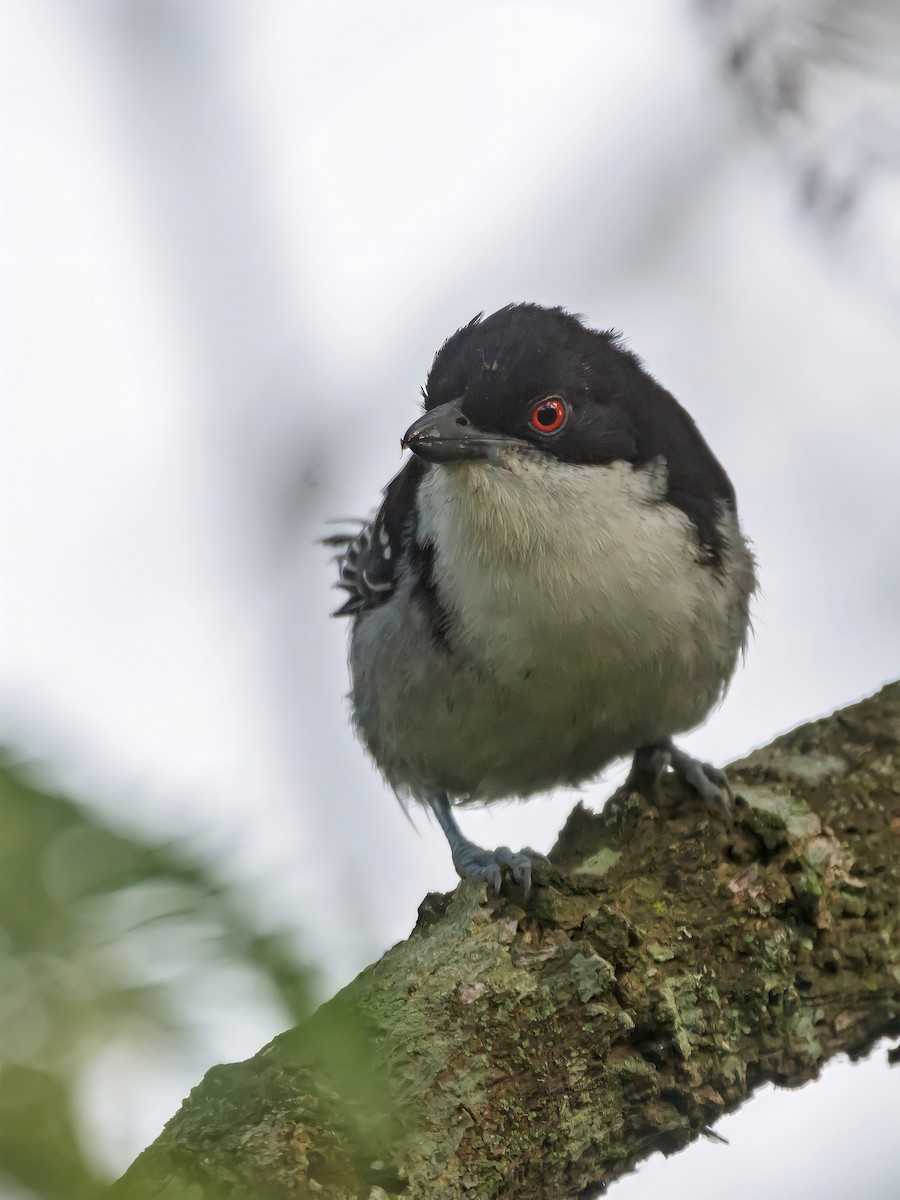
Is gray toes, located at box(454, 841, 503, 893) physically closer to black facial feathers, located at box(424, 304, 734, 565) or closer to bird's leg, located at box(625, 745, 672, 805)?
bird's leg, located at box(625, 745, 672, 805)

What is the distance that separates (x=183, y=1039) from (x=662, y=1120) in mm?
2779

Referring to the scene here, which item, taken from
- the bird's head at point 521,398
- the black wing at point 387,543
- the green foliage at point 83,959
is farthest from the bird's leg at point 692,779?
the green foliage at point 83,959

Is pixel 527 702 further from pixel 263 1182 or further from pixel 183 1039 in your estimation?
pixel 183 1039

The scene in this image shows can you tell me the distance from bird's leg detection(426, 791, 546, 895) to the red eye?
158 cm

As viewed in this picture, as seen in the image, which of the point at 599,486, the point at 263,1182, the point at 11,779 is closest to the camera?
the point at 11,779

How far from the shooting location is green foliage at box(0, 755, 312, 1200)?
69 cm

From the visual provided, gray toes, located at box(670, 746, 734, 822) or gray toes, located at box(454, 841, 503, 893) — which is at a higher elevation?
gray toes, located at box(454, 841, 503, 893)

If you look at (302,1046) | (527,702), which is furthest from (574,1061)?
(302,1046)

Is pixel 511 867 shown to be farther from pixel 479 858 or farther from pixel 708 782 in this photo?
pixel 479 858

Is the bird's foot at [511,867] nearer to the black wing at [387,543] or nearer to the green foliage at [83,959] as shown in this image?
the black wing at [387,543]

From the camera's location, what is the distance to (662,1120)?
320 cm

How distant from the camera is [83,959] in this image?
2.41 ft

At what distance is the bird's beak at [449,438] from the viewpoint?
4.39m

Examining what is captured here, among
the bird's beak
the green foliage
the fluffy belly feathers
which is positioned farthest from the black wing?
the green foliage
